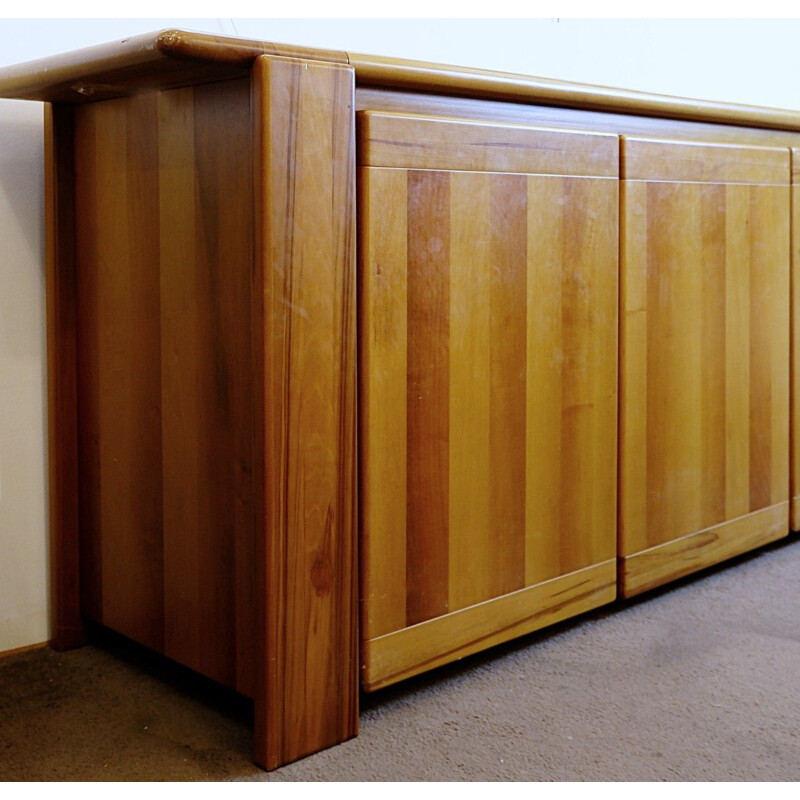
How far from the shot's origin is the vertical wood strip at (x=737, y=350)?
1.69 meters

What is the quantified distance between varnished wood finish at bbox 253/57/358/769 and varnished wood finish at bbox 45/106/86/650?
0.44 m

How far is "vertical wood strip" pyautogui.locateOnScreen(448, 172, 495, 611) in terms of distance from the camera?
4.27 ft

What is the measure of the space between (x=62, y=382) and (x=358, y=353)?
47cm

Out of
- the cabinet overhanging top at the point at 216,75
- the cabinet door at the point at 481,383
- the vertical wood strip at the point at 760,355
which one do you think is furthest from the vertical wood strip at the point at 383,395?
the vertical wood strip at the point at 760,355

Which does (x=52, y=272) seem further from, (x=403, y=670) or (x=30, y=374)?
(x=403, y=670)

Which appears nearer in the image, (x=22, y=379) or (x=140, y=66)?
(x=140, y=66)

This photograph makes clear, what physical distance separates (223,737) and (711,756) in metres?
0.53

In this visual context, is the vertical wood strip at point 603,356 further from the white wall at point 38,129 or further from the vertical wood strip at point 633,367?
the white wall at point 38,129

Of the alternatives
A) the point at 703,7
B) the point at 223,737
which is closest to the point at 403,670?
the point at 223,737

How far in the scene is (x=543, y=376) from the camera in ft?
4.63

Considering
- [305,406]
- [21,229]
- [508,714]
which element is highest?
[21,229]

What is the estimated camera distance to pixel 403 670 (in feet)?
4.20

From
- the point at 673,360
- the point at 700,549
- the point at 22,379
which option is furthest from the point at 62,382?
the point at 700,549

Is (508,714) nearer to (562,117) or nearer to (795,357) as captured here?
(562,117)
